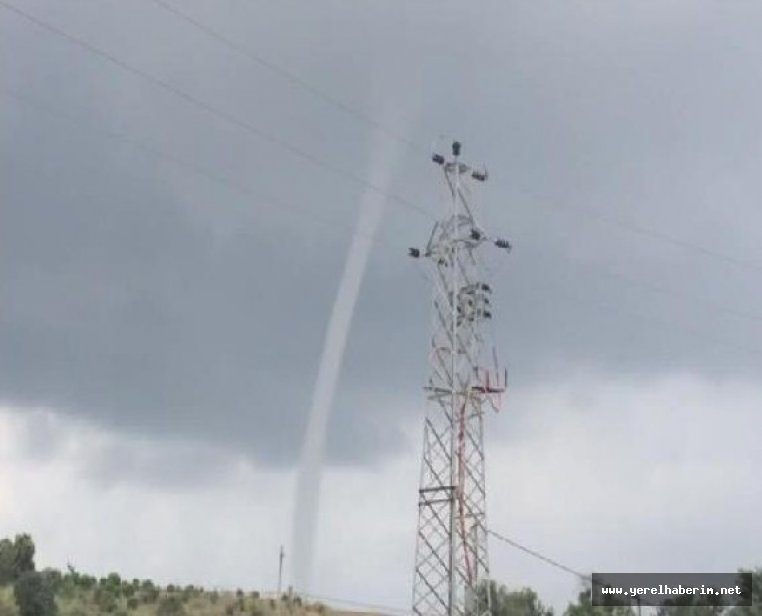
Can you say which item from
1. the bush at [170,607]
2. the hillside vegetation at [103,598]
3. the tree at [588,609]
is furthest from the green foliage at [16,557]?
the tree at [588,609]

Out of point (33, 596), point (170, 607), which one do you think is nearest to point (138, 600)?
point (170, 607)

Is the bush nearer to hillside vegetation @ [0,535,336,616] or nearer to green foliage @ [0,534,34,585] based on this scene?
hillside vegetation @ [0,535,336,616]

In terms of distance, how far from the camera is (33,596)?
170ft

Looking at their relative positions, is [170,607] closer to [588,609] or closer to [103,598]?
[103,598]

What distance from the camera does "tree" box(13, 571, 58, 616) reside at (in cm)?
5116

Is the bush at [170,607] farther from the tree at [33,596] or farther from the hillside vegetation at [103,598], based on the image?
the tree at [33,596]

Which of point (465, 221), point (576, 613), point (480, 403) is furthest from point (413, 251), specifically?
point (576, 613)

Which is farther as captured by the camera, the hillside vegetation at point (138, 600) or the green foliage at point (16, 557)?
the green foliage at point (16, 557)

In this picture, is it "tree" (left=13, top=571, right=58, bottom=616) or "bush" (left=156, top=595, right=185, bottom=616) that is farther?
"bush" (left=156, top=595, right=185, bottom=616)

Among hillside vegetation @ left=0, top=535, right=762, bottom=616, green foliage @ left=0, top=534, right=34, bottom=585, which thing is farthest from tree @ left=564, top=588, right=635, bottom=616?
green foliage @ left=0, top=534, right=34, bottom=585

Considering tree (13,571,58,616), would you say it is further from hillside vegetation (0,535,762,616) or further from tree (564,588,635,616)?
tree (564,588,635,616)

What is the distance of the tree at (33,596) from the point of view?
51.2m

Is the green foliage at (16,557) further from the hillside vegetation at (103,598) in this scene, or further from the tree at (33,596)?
the tree at (33,596)

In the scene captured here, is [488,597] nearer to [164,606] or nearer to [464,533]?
[464,533]
